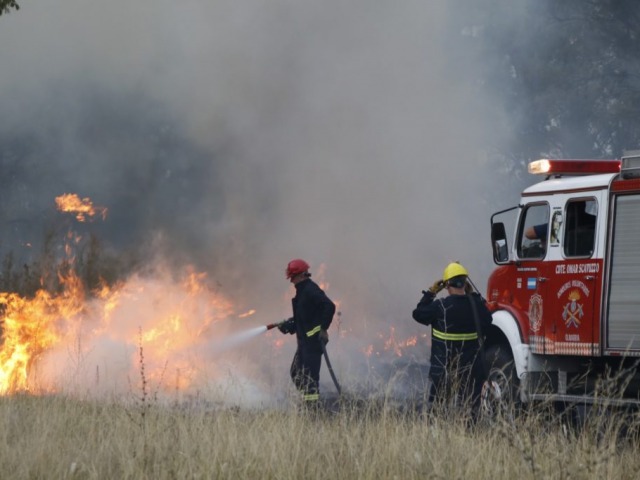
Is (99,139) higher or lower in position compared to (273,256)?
higher

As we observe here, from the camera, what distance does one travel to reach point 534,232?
10719 millimetres

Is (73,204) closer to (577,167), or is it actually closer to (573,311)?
(577,167)

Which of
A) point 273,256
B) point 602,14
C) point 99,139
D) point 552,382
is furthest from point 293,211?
point 602,14

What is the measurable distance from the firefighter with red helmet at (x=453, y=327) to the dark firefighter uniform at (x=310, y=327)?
1659 mm

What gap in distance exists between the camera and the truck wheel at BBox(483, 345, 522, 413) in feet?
33.1

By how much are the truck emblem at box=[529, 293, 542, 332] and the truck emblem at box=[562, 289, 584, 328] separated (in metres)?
0.36

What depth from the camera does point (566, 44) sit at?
25.7 m

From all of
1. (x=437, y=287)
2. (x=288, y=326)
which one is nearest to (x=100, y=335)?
(x=288, y=326)

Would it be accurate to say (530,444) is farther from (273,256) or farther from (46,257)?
(273,256)

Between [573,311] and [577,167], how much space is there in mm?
1711

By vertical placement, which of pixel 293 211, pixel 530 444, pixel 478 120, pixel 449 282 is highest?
pixel 478 120

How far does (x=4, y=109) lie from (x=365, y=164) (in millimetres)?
7416

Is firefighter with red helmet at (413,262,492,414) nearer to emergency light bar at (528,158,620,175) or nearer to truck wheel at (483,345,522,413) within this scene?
truck wheel at (483,345,522,413)

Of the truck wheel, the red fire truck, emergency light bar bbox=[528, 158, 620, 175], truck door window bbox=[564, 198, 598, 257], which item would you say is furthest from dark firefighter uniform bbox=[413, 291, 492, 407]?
emergency light bar bbox=[528, 158, 620, 175]
